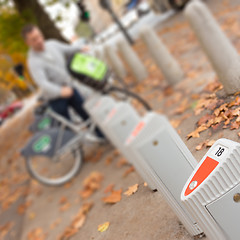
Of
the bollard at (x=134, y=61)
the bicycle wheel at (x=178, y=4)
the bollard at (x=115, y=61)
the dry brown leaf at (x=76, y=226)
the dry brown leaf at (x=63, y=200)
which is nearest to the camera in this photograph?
the dry brown leaf at (x=76, y=226)

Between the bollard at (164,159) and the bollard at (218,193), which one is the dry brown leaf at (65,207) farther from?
the bollard at (218,193)

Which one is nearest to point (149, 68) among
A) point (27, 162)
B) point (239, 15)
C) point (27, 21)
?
point (239, 15)

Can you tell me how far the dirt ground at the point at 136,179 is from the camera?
8.24 feet

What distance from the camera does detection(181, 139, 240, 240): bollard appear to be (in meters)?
1.76

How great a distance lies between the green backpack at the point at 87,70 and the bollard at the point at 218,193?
4.18m

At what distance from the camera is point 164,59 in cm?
782

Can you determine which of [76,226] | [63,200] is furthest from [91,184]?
[76,226]

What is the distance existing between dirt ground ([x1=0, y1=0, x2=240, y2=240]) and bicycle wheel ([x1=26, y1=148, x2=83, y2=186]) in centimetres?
14

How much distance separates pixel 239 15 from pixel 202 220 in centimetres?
946

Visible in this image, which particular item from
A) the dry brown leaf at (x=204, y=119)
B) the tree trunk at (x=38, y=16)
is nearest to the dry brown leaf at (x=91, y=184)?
the dry brown leaf at (x=204, y=119)

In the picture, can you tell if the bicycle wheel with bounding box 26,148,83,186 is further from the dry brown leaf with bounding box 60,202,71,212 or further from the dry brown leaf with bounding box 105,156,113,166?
the dry brown leaf with bounding box 60,202,71,212

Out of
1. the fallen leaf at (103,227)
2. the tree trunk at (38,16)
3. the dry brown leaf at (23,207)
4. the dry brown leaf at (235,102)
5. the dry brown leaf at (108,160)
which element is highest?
the tree trunk at (38,16)

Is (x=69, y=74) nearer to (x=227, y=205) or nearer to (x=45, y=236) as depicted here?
(x=45, y=236)

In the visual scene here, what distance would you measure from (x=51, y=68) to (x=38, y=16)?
9279 mm
